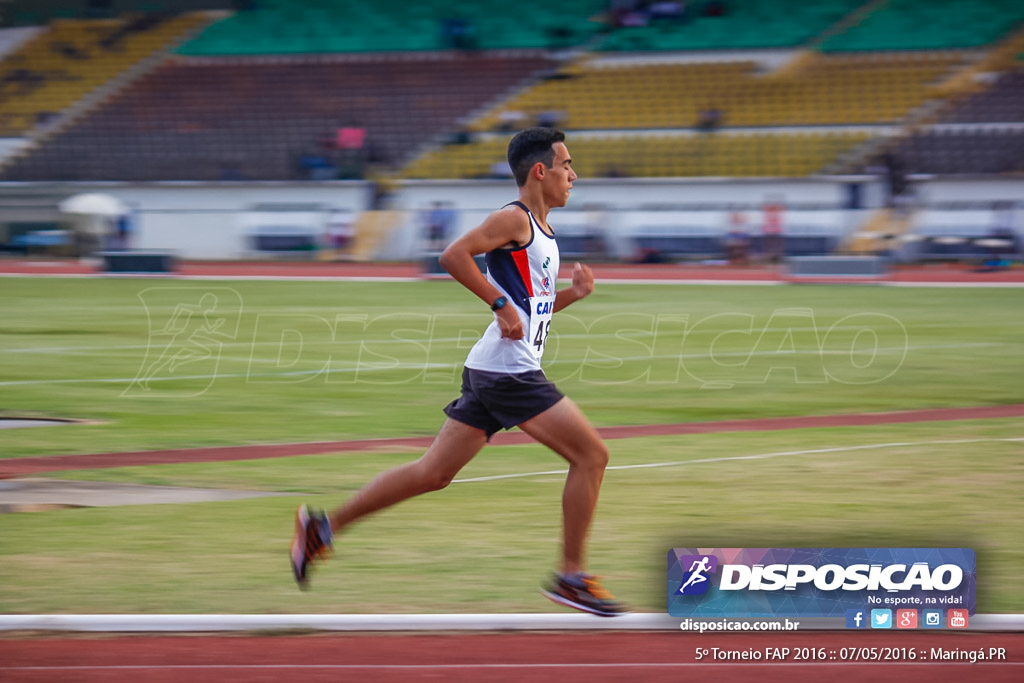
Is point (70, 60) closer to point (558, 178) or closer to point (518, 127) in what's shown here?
point (518, 127)

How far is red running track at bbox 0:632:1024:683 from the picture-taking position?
15.4 ft

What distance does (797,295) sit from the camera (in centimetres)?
2603

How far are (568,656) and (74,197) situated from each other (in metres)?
37.7

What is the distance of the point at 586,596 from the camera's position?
5.44m

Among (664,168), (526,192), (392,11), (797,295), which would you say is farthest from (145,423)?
(392,11)

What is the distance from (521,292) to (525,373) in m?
0.32

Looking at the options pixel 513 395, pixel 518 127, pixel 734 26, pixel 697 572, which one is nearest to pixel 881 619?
pixel 697 572

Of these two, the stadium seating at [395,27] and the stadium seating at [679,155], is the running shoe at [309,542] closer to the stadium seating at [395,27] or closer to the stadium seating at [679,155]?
the stadium seating at [679,155]

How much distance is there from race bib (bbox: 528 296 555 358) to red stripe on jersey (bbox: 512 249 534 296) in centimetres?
6

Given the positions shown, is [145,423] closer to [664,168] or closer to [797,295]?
[797,295]

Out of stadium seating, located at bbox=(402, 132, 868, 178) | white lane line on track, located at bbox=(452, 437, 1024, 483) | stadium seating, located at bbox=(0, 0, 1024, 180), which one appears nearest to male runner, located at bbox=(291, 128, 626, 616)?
white lane line on track, located at bbox=(452, 437, 1024, 483)

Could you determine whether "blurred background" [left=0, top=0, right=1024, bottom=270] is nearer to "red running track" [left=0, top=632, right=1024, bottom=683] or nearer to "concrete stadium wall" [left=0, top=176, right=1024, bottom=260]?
"concrete stadium wall" [left=0, top=176, right=1024, bottom=260]

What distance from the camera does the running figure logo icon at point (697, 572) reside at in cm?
513

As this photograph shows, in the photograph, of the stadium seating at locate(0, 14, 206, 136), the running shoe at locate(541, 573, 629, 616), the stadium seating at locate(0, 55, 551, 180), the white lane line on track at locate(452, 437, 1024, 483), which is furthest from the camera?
the stadium seating at locate(0, 14, 206, 136)
